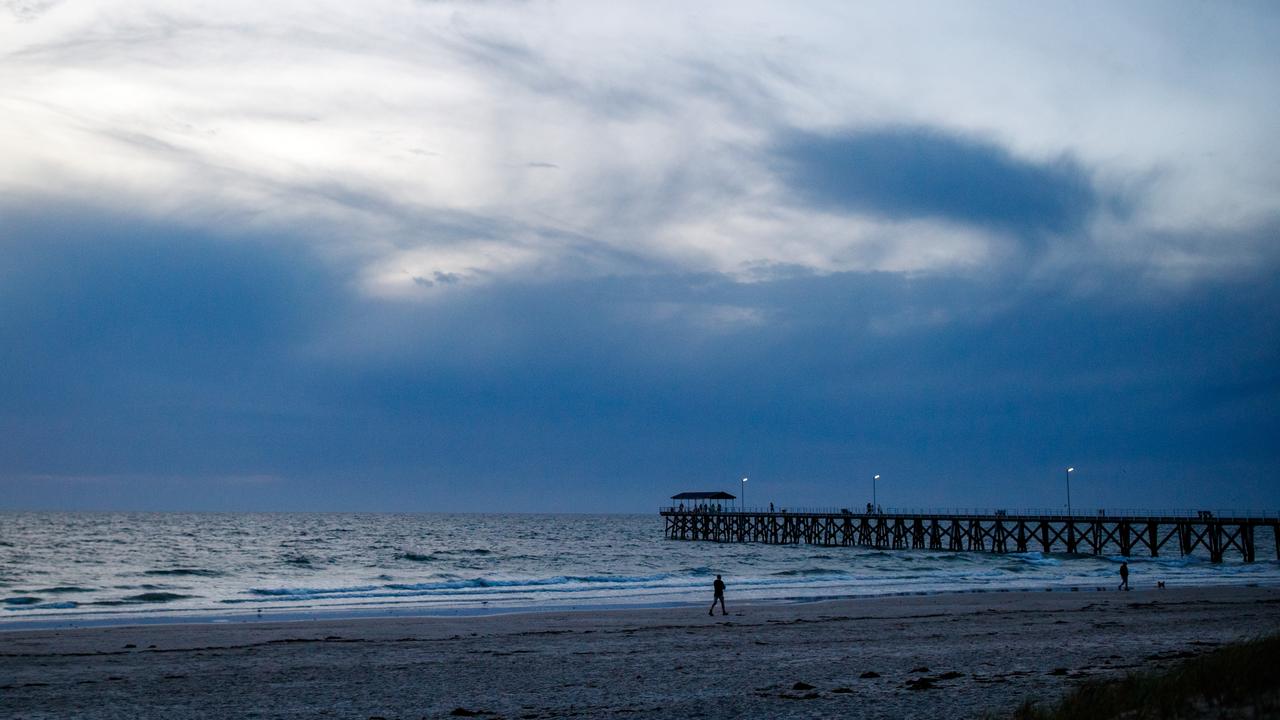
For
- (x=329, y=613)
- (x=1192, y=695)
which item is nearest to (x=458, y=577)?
(x=329, y=613)

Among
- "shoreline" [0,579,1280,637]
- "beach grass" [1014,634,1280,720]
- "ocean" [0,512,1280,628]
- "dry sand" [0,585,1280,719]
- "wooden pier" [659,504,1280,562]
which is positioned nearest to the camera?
"beach grass" [1014,634,1280,720]

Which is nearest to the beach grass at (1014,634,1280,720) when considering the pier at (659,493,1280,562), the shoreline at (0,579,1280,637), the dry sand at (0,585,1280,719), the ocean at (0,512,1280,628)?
the dry sand at (0,585,1280,719)

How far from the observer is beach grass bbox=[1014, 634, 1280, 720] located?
827 centimetres

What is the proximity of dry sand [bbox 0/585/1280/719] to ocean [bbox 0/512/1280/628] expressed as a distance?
6.89 m

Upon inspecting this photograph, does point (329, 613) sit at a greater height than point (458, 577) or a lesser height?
greater

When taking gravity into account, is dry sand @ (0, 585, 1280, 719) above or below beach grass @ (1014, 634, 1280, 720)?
below

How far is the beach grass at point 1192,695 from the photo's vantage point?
8.27 m

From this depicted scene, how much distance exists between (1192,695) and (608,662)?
39.2ft

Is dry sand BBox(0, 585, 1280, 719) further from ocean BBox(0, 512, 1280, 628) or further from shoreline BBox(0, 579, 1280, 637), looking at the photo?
ocean BBox(0, 512, 1280, 628)

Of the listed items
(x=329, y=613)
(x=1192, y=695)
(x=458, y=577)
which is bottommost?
(x=458, y=577)

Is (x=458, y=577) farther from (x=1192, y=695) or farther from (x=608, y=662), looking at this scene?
(x=1192, y=695)

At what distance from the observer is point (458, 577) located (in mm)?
50531

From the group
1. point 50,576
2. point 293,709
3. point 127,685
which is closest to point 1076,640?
point 293,709

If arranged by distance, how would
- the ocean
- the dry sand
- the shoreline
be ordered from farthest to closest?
the ocean → the shoreline → the dry sand
